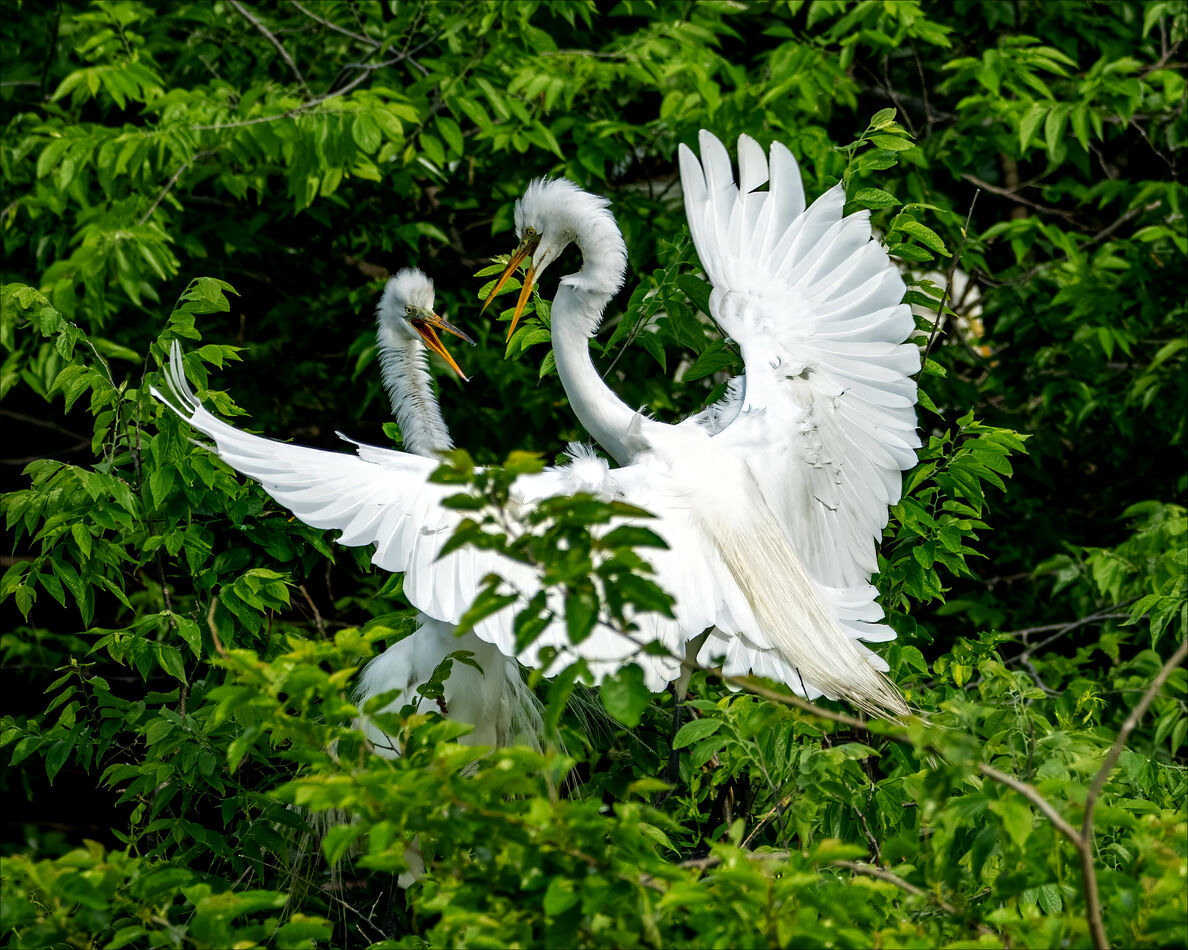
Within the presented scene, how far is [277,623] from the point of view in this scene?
304cm

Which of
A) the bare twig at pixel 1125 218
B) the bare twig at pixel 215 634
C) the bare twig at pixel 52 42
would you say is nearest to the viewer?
the bare twig at pixel 215 634

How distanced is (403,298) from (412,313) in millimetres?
56

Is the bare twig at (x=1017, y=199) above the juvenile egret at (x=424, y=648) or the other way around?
above

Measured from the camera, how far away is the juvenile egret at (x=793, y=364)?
2836mm

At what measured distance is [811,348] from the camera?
293 cm

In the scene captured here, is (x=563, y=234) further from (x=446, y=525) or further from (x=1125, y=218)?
(x=1125, y=218)

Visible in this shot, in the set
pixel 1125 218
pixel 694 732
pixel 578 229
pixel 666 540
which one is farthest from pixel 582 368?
pixel 1125 218

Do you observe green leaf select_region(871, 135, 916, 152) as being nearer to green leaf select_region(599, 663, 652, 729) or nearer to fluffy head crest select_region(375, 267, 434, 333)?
fluffy head crest select_region(375, 267, 434, 333)

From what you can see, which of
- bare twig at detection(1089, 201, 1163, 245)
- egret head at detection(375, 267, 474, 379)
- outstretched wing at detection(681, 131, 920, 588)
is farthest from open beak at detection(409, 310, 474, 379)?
bare twig at detection(1089, 201, 1163, 245)

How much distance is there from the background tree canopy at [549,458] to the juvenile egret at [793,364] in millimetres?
112

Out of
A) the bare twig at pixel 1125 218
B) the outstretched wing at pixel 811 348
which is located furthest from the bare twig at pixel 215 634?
the bare twig at pixel 1125 218

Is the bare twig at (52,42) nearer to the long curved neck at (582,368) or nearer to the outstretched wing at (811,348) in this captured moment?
the long curved neck at (582,368)

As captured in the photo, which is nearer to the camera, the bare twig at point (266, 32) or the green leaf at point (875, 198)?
the green leaf at point (875, 198)

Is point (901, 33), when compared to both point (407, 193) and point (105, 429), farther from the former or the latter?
point (105, 429)
